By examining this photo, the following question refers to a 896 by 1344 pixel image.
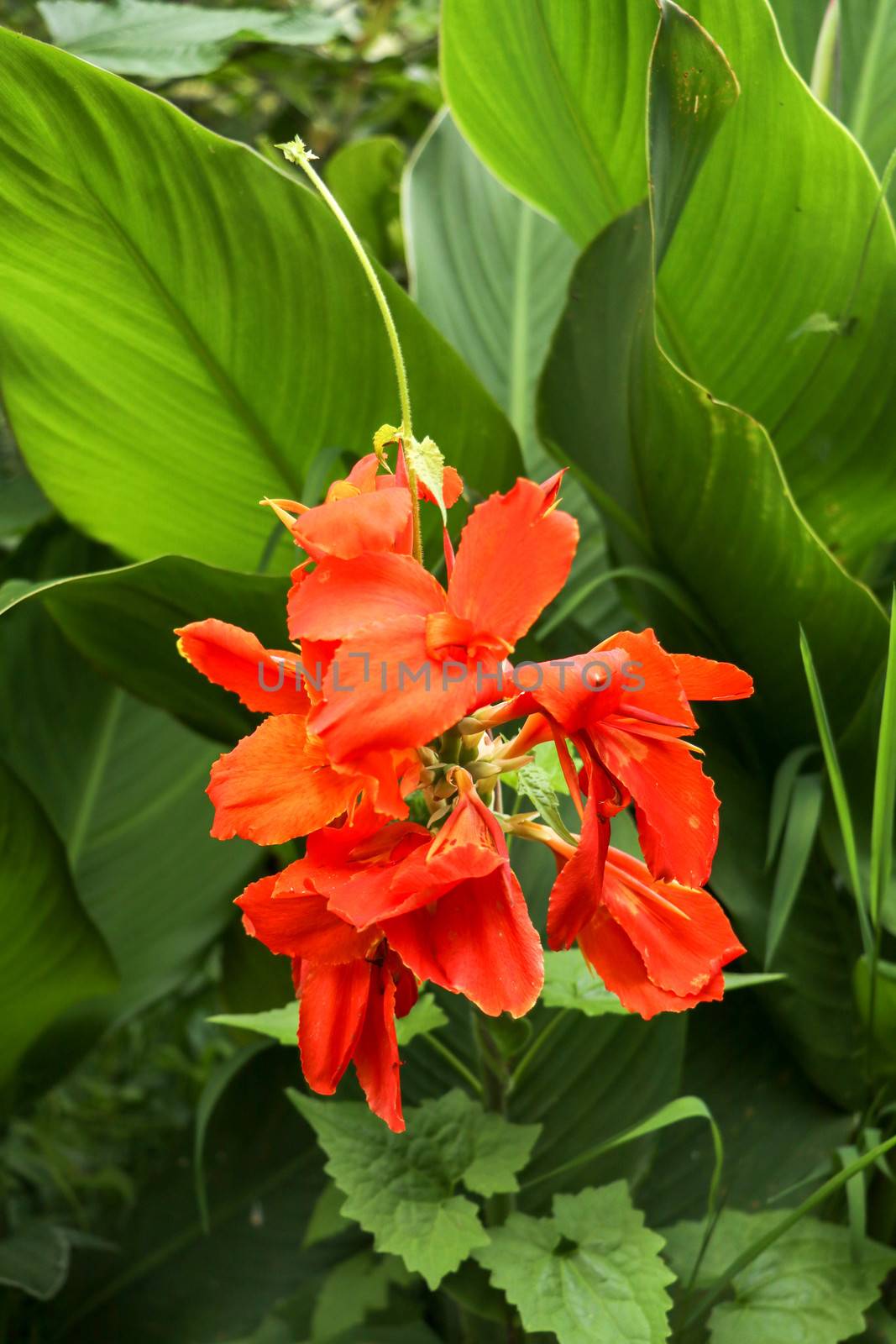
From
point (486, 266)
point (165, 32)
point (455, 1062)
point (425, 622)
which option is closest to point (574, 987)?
point (455, 1062)

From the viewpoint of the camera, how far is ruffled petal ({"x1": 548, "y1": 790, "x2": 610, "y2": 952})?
451mm

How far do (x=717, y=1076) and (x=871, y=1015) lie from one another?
0.23 m

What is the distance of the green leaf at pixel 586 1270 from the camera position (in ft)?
1.90

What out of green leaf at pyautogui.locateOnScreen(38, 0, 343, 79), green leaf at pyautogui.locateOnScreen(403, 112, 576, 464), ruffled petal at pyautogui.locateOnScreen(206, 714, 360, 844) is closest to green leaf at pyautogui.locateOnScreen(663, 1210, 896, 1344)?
ruffled petal at pyautogui.locateOnScreen(206, 714, 360, 844)

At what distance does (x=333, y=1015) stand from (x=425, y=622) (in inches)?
6.7

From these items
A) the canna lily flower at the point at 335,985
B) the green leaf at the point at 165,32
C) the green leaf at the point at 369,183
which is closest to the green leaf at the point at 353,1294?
the canna lily flower at the point at 335,985

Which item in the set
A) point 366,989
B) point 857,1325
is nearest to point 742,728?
point 857,1325

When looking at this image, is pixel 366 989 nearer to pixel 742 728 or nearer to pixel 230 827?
pixel 230 827

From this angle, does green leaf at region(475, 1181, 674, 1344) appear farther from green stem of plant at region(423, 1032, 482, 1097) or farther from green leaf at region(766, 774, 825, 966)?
green leaf at region(766, 774, 825, 966)

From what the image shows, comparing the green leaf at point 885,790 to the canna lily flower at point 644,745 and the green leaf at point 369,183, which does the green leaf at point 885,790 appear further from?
the green leaf at point 369,183

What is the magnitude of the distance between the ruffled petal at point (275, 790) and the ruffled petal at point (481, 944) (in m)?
0.06

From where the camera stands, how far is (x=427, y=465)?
488 mm

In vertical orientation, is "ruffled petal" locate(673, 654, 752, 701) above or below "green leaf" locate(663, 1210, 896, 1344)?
above

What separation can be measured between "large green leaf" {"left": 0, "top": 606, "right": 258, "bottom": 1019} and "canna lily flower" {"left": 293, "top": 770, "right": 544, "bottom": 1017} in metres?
0.63
